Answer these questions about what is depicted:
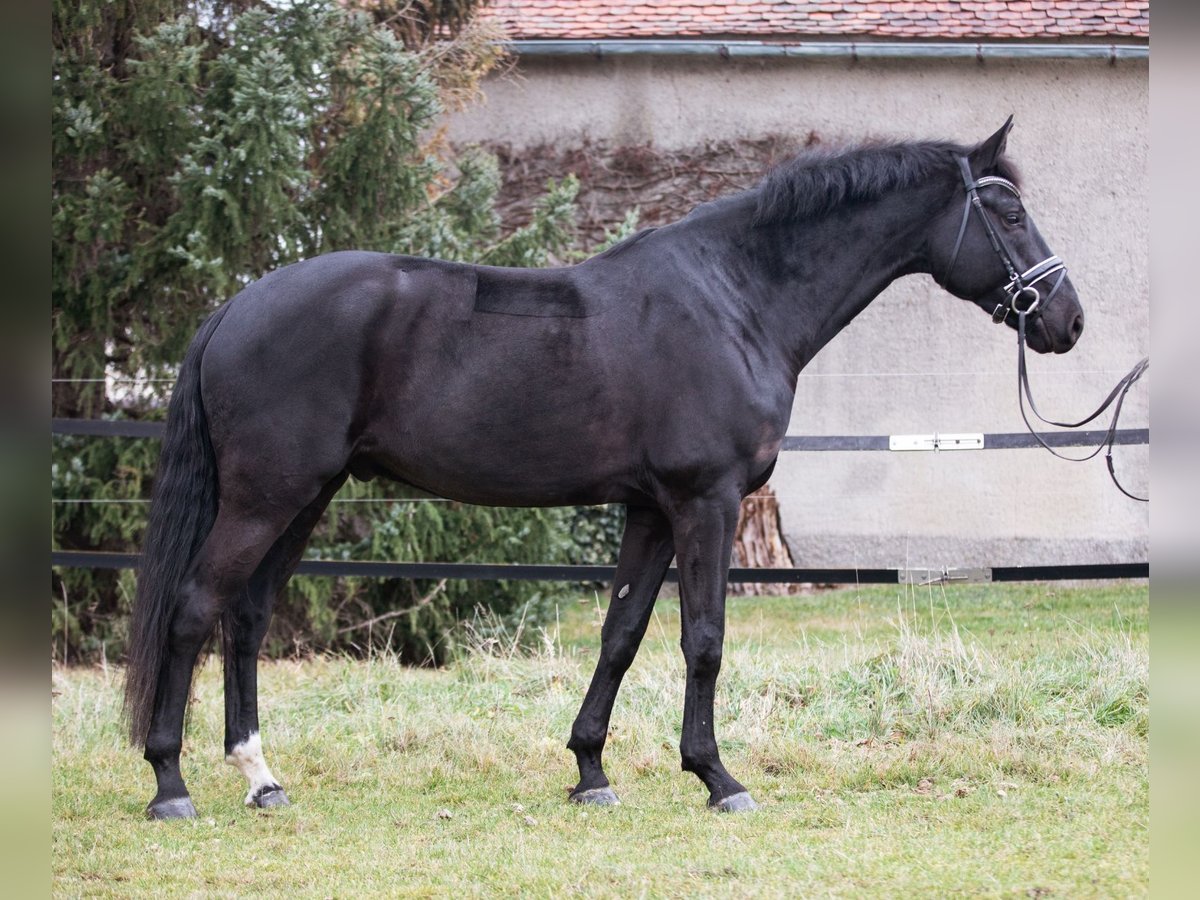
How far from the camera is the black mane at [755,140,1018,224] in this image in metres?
4.73

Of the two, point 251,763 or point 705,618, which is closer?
point 705,618

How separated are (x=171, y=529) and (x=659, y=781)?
2.24 meters

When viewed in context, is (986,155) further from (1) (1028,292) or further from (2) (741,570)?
(2) (741,570)

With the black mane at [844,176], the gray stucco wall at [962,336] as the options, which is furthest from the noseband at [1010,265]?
the gray stucco wall at [962,336]

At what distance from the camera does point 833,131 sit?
11430 millimetres

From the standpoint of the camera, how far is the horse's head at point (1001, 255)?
4.66 meters

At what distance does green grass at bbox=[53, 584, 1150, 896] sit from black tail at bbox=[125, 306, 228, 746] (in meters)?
0.54

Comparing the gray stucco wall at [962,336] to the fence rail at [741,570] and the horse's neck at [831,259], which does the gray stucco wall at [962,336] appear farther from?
the horse's neck at [831,259]

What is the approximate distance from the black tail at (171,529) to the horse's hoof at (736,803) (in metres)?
2.15

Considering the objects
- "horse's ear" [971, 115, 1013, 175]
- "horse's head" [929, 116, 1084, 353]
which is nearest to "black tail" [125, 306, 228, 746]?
"horse's head" [929, 116, 1084, 353]

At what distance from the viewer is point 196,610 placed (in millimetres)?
4398

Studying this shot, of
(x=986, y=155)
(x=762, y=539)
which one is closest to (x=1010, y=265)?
(x=986, y=155)

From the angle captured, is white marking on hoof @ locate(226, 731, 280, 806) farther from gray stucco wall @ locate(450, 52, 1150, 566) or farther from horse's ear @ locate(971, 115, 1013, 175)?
gray stucco wall @ locate(450, 52, 1150, 566)
